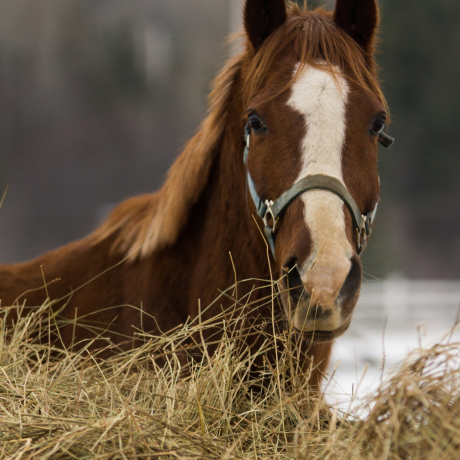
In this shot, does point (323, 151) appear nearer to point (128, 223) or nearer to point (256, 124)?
point (256, 124)

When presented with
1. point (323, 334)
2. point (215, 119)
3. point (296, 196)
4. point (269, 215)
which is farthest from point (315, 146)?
point (215, 119)

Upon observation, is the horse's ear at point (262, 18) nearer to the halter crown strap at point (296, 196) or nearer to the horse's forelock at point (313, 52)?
the horse's forelock at point (313, 52)

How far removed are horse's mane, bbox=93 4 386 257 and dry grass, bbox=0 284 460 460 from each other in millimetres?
684

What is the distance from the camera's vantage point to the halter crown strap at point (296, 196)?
1.42 meters

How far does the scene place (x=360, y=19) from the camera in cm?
182

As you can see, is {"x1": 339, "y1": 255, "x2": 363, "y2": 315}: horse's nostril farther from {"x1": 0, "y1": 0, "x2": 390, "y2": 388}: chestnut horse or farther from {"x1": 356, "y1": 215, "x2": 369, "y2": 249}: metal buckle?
{"x1": 356, "y1": 215, "x2": 369, "y2": 249}: metal buckle

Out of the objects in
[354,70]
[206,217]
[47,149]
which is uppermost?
[354,70]

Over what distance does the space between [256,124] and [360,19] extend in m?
0.59

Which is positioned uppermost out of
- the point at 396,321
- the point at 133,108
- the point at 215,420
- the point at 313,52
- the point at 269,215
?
the point at 313,52

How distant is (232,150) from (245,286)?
53cm

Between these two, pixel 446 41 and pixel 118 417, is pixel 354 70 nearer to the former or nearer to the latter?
pixel 118 417

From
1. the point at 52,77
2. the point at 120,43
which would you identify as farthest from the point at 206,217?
the point at 52,77

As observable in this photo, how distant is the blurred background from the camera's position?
37.0 feet

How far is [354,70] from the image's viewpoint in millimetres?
1638
